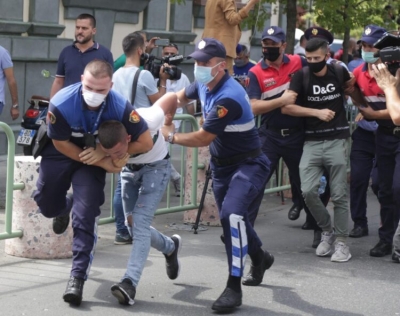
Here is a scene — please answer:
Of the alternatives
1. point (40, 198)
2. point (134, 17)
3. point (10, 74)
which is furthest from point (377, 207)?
point (134, 17)

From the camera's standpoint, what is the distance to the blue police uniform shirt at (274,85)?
29.9 ft

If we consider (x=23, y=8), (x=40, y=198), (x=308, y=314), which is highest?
(x=23, y=8)

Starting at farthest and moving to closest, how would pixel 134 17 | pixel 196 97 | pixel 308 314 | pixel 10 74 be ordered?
pixel 134 17 < pixel 10 74 < pixel 196 97 < pixel 308 314

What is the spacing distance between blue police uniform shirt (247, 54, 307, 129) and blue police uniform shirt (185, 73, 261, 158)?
1791 mm

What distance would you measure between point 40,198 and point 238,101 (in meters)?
1.51

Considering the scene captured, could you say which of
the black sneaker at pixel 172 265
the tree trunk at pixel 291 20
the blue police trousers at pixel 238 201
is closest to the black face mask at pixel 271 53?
the blue police trousers at pixel 238 201

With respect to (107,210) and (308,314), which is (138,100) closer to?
(107,210)

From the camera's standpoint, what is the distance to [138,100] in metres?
9.30

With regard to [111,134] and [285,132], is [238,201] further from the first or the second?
[285,132]

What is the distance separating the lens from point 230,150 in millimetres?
7242

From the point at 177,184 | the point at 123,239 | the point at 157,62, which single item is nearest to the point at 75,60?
the point at 157,62

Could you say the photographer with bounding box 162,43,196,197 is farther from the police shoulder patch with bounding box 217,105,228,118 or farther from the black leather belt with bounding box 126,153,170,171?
the police shoulder patch with bounding box 217,105,228,118

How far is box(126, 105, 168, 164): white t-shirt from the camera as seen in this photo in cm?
700

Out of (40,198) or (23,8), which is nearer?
(40,198)
